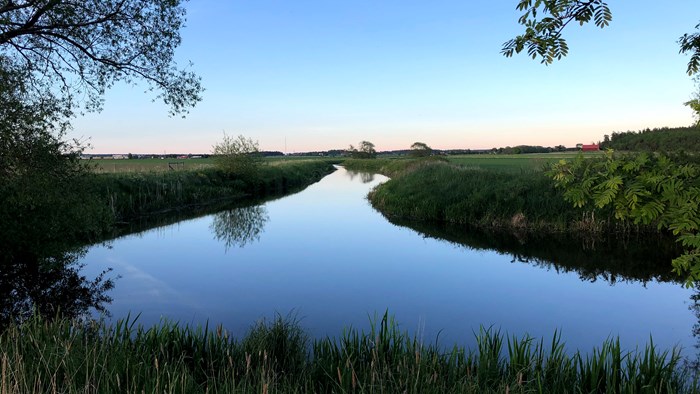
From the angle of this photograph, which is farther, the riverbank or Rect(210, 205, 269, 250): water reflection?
the riverbank

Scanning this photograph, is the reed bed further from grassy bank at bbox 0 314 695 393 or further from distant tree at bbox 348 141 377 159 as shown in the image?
distant tree at bbox 348 141 377 159

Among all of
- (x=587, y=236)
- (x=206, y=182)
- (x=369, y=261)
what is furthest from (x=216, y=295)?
(x=206, y=182)

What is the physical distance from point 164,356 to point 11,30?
10.3 meters

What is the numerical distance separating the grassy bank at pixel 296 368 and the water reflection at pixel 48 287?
4200 millimetres

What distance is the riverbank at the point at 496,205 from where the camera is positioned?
1950 centimetres

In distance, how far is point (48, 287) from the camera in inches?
449

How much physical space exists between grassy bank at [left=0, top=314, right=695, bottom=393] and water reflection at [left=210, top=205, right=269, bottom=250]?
471 inches

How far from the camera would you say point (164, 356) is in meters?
5.38

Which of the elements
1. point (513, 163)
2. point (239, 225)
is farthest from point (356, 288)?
point (513, 163)

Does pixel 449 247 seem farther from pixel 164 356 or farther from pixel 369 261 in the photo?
pixel 164 356

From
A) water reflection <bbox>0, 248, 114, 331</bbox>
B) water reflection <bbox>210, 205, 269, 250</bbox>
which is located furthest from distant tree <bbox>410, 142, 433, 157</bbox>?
water reflection <bbox>0, 248, 114, 331</bbox>

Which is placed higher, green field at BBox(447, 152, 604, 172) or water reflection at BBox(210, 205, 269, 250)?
green field at BBox(447, 152, 604, 172)

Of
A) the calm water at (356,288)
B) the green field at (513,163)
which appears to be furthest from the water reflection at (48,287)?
the green field at (513,163)

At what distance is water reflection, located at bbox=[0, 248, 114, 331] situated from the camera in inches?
377
